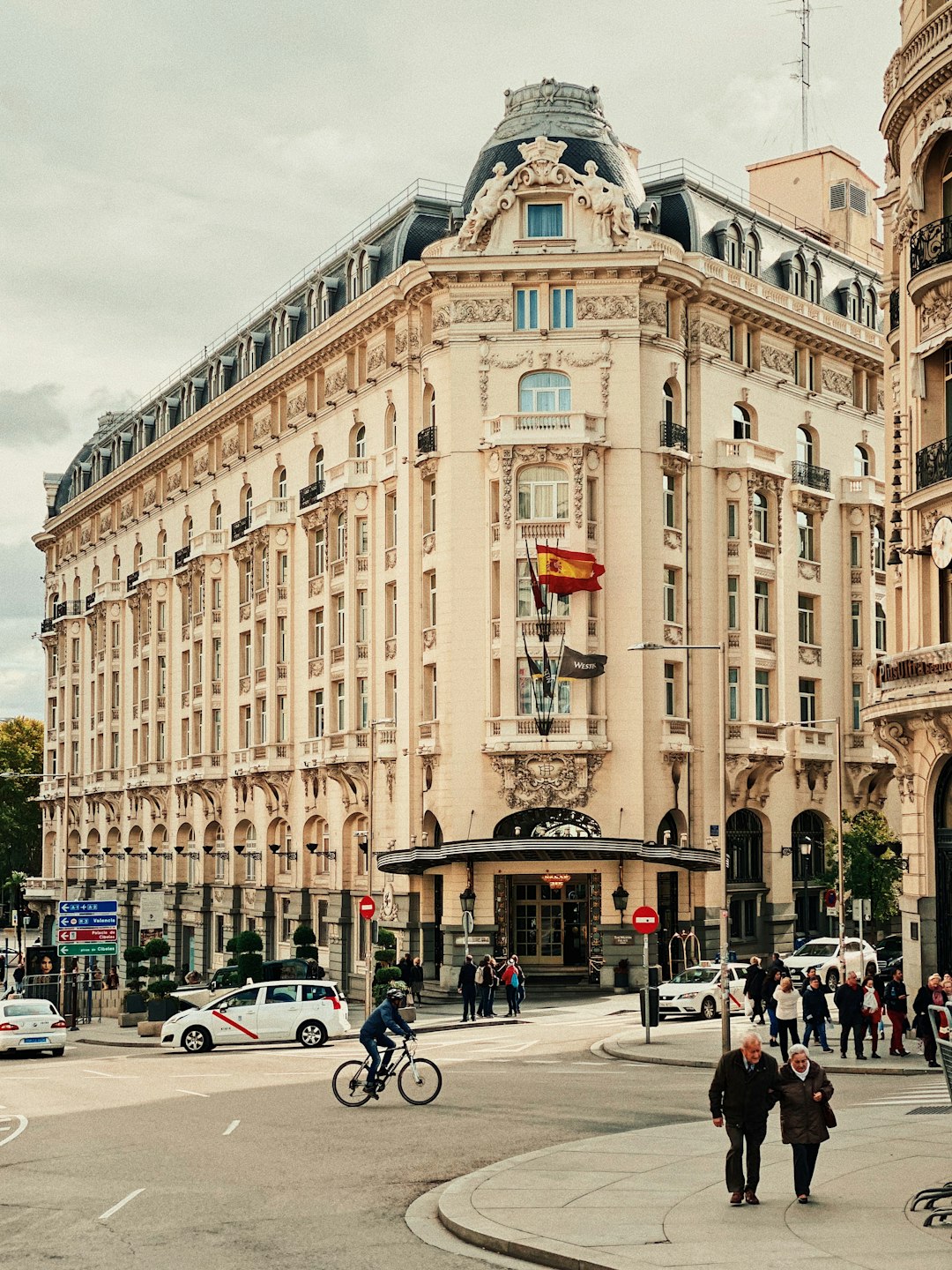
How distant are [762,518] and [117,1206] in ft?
155

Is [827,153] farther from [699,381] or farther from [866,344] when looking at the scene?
[699,381]

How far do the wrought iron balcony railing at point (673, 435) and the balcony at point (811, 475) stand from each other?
6998 millimetres

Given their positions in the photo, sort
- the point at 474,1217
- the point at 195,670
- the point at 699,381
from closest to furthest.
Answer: the point at 474,1217, the point at 699,381, the point at 195,670

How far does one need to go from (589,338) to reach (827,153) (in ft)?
75.0

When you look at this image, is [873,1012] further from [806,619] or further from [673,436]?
[806,619]

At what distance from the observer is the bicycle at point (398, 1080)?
24297mm

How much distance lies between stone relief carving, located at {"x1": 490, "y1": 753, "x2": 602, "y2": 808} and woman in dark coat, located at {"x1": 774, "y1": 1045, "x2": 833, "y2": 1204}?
37.3m

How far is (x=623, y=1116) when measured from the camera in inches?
912

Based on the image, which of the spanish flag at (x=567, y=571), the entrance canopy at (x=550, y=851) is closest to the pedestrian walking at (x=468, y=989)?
the entrance canopy at (x=550, y=851)

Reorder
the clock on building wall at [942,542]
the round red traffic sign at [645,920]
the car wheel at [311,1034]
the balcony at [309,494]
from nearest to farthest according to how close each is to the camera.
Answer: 1. the clock on building wall at [942,542]
2. the car wheel at [311,1034]
3. the round red traffic sign at [645,920]
4. the balcony at [309,494]

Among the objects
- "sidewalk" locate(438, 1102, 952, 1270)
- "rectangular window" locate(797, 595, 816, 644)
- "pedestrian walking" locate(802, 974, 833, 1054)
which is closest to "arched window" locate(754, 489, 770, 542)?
"rectangular window" locate(797, 595, 816, 644)

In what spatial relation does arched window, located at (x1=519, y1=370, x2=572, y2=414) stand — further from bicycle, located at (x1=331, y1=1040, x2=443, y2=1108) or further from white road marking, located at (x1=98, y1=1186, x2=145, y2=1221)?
white road marking, located at (x1=98, y1=1186, x2=145, y2=1221)

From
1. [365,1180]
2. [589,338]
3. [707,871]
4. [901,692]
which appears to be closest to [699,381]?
[589,338]

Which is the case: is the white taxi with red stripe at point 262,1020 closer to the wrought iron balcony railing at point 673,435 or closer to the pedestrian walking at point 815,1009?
the pedestrian walking at point 815,1009
